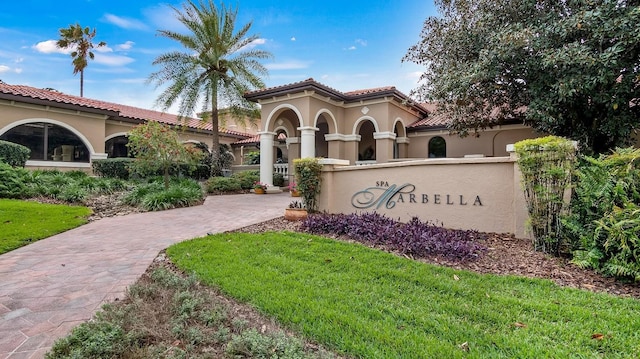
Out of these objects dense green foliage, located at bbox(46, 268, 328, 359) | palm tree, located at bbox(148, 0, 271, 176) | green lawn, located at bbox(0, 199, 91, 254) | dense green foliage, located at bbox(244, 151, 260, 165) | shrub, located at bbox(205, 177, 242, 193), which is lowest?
dense green foliage, located at bbox(46, 268, 328, 359)

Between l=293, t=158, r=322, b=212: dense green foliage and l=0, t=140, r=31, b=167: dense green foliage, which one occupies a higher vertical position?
l=0, t=140, r=31, b=167: dense green foliage

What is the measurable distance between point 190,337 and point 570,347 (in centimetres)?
327

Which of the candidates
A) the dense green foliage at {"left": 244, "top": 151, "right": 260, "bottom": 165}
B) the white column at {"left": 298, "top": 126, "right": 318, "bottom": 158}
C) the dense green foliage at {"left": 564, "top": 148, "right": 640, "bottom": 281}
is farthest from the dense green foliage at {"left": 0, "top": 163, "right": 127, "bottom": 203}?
the dense green foliage at {"left": 564, "top": 148, "right": 640, "bottom": 281}

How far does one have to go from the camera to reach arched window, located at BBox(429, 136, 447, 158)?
1822 cm

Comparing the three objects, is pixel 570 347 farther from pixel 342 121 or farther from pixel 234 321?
pixel 342 121

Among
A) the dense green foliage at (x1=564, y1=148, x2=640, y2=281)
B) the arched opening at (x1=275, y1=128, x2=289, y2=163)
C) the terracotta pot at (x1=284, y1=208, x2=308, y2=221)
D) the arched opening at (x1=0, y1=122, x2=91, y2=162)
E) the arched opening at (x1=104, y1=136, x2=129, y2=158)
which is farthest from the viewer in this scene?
the arched opening at (x1=275, y1=128, x2=289, y2=163)

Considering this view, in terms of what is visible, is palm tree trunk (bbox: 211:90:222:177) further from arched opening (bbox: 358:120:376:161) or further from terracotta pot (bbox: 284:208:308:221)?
terracotta pot (bbox: 284:208:308:221)

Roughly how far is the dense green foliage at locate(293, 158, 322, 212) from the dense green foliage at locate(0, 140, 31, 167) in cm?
1147

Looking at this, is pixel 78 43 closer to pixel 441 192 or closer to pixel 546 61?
pixel 441 192

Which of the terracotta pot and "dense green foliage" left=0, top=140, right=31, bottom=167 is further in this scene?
"dense green foliage" left=0, top=140, right=31, bottom=167

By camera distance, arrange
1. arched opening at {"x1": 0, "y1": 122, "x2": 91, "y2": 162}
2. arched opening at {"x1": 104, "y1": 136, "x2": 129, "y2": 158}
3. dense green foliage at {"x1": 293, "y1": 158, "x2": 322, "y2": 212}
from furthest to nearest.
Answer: arched opening at {"x1": 104, "y1": 136, "x2": 129, "y2": 158} < arched opening at {"x1": 0, "y1": 122, "x2": 91, "y2": 162} < dense green foliage at {"x1": 293, "y1": 158, "x2": 322, "y2": 212}

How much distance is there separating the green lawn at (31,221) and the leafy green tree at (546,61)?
1073 centimetres

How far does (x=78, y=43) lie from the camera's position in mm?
28859

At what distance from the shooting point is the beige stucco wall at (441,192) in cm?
631
